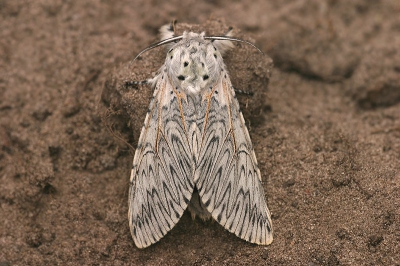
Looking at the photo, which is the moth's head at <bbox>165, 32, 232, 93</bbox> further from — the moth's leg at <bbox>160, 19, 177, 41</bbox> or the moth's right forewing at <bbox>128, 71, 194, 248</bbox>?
the moth's leg at <bbox>160, 19, 177, 41</bbox>

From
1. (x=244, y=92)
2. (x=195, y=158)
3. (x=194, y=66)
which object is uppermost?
(x=194, y=66)

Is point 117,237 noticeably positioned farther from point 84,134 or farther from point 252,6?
point 252,6

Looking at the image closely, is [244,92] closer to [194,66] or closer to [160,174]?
[194,66]

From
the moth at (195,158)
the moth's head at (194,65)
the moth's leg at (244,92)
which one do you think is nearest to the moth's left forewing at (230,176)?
the moth at (195,158)

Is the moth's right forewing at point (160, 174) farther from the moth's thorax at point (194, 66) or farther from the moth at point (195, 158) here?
the moth's thorax at point (194, 66)

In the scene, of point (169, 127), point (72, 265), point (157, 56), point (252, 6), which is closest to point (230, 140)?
point (169, 127)

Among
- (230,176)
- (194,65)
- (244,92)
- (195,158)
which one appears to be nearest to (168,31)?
(194,65)

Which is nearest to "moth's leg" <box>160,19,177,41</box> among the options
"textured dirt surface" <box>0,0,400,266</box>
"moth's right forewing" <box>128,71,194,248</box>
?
"textured dirt surface" <box>0,0,400,266</box>
